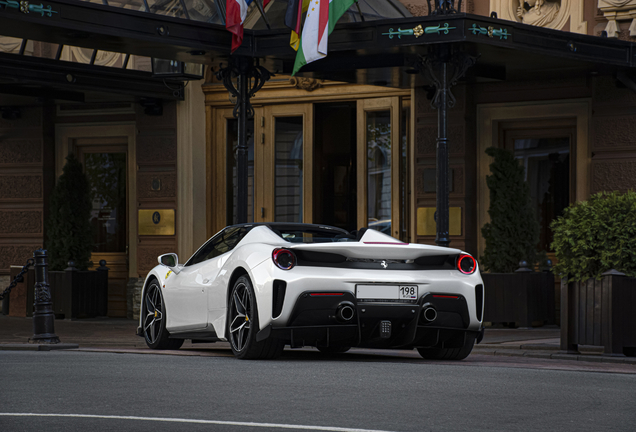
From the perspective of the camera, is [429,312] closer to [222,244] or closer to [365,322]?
[365,322]

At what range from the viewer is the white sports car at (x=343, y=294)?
774 cm

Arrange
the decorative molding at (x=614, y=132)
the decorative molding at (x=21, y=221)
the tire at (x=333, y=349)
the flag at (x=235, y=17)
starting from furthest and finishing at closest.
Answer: the decorative molding at (x=21, y=221) < the decorative molding at (x=614, y=132) < the flag at (x=235, y=17) < the tire at (x=333, y=349)

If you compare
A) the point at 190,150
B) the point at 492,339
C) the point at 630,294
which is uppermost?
the point at 190,150

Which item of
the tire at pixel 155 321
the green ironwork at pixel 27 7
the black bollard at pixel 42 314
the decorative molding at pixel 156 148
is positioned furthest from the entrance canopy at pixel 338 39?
the decorative molding at pixel 156 148

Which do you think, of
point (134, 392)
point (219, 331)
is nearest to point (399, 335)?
point (219, 331)

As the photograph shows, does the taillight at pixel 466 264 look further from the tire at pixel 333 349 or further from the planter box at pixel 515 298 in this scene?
the planter box at pixel 515 298

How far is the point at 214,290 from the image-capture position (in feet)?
28.6

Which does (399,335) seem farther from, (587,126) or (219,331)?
(587,126)

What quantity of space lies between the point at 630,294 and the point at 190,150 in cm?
928

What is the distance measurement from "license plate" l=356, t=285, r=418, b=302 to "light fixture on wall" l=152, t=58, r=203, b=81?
28.4 ft

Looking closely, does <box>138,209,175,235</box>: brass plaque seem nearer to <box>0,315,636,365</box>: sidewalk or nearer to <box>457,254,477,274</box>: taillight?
<box>0,315,636,365</box>: sidewalk

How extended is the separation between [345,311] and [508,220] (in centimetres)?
696

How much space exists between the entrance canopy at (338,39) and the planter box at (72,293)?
536cm

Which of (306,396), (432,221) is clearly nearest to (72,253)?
(432,221)
